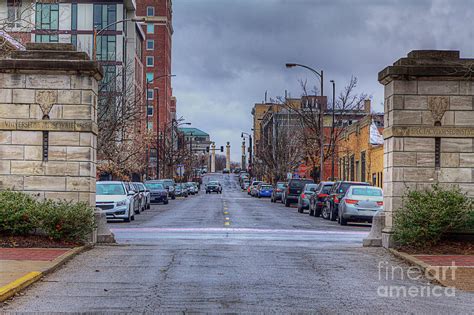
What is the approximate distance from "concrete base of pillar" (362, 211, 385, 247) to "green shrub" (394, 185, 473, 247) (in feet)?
4.60

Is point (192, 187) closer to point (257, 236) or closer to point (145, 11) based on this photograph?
point (145, 11)

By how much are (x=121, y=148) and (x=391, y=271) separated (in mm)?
42864

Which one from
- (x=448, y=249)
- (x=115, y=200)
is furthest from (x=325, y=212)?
(x=448, y=249)

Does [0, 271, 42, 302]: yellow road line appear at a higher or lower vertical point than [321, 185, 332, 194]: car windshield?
lower

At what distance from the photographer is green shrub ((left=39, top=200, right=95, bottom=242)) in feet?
52.0

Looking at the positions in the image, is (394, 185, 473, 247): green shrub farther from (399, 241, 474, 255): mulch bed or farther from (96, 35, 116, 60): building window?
(96, 35, 116, 60): building window

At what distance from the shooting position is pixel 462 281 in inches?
478

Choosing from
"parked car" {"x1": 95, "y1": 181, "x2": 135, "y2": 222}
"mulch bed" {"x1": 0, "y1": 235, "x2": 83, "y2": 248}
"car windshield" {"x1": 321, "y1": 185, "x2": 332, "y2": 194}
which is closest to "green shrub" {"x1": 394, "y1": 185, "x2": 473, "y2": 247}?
"mulch bed" {"x1": 0, "y1": 235, "x2": 83, "y2": 248}

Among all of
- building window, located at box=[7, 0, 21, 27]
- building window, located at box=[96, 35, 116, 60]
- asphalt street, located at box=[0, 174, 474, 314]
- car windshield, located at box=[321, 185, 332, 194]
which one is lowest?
asphalt street, located at box=[0, 174, 474, 314]

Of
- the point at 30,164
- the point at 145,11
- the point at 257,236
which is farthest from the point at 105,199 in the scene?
the point at 145,11

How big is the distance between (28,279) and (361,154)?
171 feet

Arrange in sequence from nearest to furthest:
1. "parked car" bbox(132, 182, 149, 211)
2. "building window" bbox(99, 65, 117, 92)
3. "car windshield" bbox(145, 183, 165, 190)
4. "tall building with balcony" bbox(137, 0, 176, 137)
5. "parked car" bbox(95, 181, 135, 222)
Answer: "parked car" bbox(95, 181, 135, 222) < "parked car" bbox(132, 182, 149, 211) < "building window" bbox(99, 65, 117, 92) < "car windshield" bbox(145, 183, 165, 190) < "tall building with balcony" bbox(137, 0, 176, 137)

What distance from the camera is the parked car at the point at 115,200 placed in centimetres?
3027

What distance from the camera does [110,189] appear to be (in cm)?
3166
